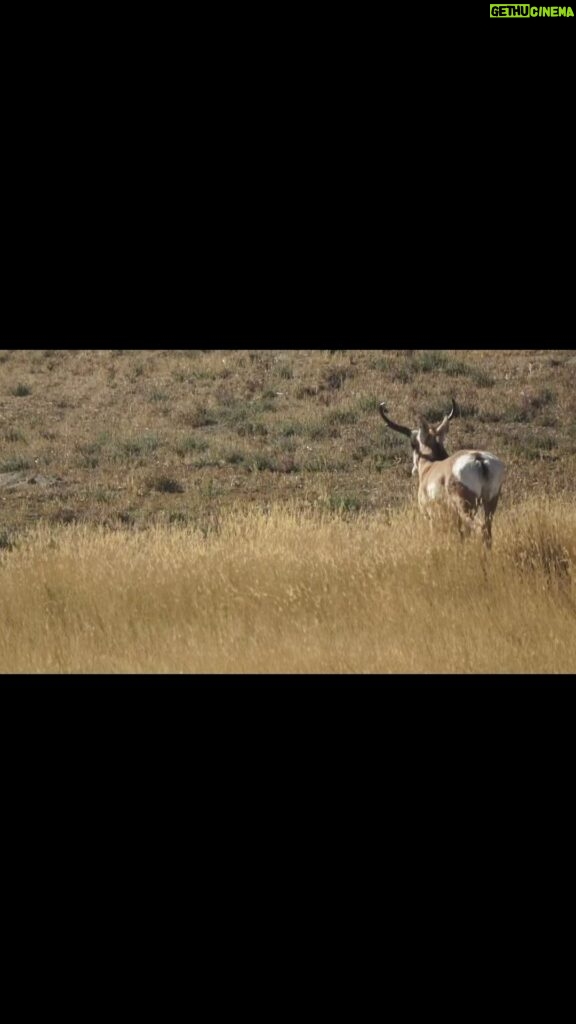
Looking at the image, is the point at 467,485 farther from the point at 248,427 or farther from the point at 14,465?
the point at 248,427

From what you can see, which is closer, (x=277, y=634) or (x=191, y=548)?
(x=277, y=634)

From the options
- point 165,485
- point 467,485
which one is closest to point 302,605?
point 467,485

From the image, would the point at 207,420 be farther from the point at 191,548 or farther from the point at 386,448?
the point at 191,548

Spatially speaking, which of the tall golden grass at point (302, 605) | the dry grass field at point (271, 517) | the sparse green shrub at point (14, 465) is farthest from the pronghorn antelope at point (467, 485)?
the sparse green shrub at point (14, 465)

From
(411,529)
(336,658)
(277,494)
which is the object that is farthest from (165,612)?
(277,494)

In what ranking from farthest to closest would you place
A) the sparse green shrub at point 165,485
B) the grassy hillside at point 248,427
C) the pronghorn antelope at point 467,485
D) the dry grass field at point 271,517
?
the sparse green shrub at point 165,485, the grassy hillside at point 248,427, the pronghorn antelope at point 467,485, the dry grass field at point 271,517

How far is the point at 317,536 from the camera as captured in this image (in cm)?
1513

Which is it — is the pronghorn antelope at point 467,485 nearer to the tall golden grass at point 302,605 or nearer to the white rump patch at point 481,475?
the white rump patch at point 481,475

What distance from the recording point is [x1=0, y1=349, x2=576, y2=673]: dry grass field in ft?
Result: 38.6

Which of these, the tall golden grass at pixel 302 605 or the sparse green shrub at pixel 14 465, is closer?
the tall golden grass at pixel 302 605

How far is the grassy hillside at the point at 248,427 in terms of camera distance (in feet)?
79.4

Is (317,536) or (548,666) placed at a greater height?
(317,536)

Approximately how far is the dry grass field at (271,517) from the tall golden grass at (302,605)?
3cm

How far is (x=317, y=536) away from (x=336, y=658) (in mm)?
4181
